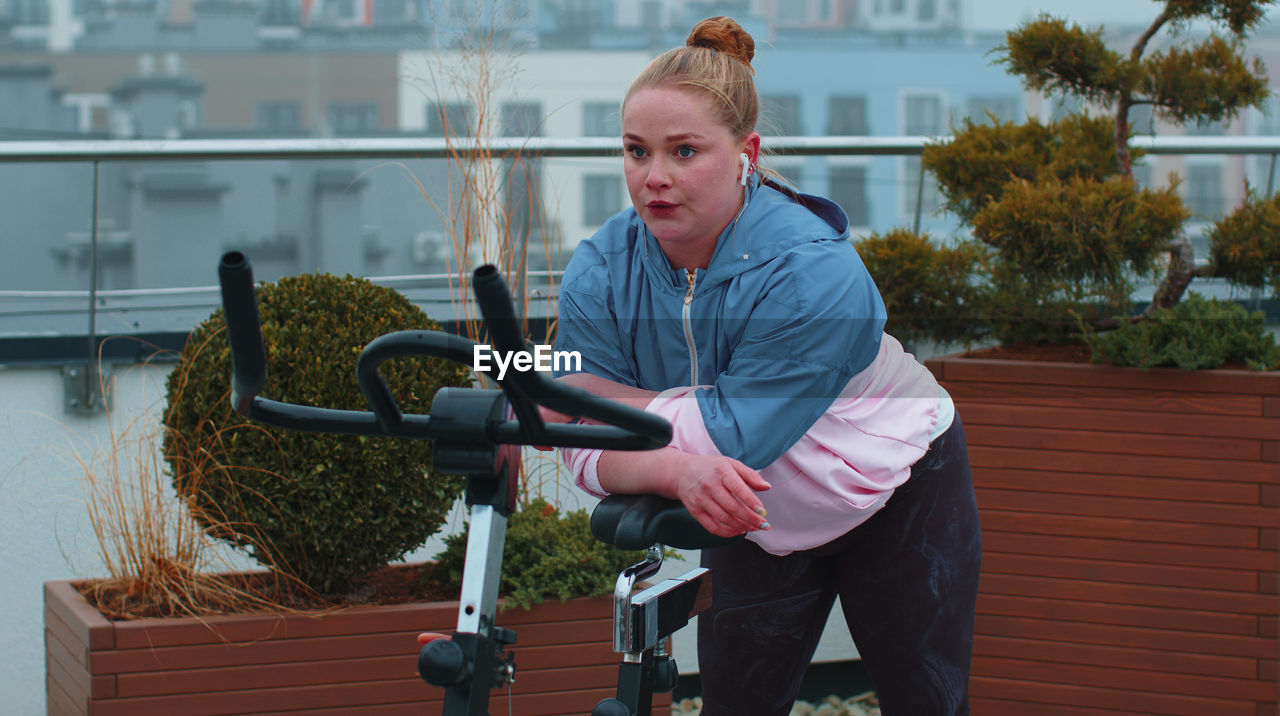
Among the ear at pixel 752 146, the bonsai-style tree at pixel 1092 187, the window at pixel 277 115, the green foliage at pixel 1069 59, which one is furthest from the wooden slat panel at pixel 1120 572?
the window at pixel 277 115

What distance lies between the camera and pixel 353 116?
11.3m

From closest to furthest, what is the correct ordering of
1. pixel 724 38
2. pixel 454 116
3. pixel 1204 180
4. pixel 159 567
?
pixel 724 38
pixel 159 567
pixel 454 116
pixel 1204 180

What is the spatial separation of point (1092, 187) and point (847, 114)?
17.8 feet

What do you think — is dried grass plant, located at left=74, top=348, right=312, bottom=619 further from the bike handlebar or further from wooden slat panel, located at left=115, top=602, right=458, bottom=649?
the bike handlebar

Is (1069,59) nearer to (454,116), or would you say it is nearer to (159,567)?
(454,116)

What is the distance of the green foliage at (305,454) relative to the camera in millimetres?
2406

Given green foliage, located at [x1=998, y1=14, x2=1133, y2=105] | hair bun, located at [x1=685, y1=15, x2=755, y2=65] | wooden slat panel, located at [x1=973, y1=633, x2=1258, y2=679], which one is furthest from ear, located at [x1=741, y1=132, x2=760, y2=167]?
green foliage, located at [x1=998, y1=14, x2=1133, y2=105]

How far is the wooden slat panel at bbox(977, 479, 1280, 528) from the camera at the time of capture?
8.42 ft

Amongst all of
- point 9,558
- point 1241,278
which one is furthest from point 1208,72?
point 9,558

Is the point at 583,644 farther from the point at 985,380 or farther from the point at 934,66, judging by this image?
the point at 934,66

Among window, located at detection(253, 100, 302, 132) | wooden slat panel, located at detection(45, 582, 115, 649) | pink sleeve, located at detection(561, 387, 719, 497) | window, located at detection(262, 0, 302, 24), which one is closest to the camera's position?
pink sleeve, located at detection(561, 387, 719, 497)

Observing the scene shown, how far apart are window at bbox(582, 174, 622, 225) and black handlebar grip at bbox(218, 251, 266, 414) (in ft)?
10.9

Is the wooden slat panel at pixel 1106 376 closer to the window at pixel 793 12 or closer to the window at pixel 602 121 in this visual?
the window at pixel 602 121

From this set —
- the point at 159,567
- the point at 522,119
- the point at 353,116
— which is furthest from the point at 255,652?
the point at 353,116
